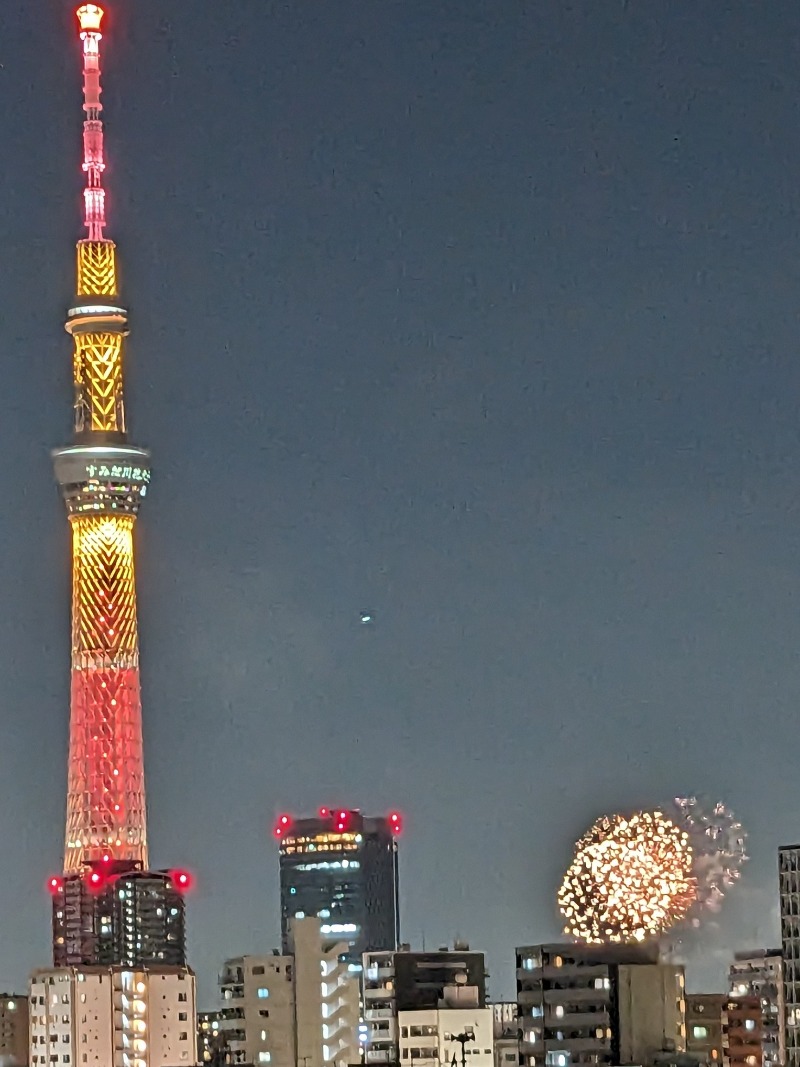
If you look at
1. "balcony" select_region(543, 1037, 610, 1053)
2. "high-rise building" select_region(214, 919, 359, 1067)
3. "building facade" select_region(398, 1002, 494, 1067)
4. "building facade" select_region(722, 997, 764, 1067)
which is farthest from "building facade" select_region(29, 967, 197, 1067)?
"balcony" select_region(543, 1037, 610, 1053)

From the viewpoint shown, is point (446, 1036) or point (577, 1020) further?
point (446, 1036)

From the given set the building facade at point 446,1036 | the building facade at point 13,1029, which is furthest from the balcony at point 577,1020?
the building facade at point 13,1029

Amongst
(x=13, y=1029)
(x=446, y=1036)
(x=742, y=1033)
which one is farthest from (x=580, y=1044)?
(x=13, y=1029)

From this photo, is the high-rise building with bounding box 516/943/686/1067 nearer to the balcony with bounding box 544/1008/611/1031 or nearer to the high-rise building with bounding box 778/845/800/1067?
the balcony with bounding box 544/1008/611/1031

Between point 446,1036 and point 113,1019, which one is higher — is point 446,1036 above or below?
below

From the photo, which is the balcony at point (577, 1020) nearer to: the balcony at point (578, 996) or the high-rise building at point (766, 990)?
the balcony at point (578, 996)

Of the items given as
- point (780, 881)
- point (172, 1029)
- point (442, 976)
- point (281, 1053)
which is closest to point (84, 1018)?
point (172, 1029)

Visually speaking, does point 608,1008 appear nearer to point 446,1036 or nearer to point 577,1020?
point 577,1020
